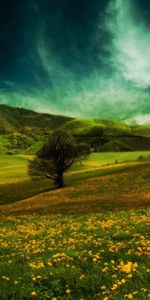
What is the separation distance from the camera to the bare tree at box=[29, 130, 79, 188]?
70.1m

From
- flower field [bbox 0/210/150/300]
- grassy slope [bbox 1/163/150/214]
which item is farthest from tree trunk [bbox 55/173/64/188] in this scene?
flower field [bbox 0/210/150/300]

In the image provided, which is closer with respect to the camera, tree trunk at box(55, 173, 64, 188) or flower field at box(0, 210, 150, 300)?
flower field at box(0, 210, 150, 300)

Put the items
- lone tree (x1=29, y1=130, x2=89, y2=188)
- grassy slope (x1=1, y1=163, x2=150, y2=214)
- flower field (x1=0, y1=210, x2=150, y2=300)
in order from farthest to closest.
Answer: lone tree (x1=29, y1=130, x2=89, y2=188), grassy slope (x1=1, y1=163, x2=150, y2=214), flower field (x1=0, y1=210, x2=150, y2=300)

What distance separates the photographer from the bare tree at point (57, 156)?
2761 inches

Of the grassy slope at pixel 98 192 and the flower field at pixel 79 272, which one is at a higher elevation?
the flower field at pixel 79 272

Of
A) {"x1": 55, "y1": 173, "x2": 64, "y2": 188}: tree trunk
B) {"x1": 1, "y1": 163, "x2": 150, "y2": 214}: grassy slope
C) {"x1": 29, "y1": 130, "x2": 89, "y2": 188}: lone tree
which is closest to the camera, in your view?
{"x1": 1, "y1": 163, "x2": 150, "y2": 214}: grassy slope

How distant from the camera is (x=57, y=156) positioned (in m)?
70.7

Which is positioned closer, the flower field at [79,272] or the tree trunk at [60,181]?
the flower field at [79,272]

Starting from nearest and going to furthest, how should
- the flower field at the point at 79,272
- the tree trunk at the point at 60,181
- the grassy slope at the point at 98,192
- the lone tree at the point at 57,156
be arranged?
the flower field at the point at 79,272 → the grassy slope at the point at 98,192 → the lone tree at the point at 57,156 → the tree trunk at the point at 60,181

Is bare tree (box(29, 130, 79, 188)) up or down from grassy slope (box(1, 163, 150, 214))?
up

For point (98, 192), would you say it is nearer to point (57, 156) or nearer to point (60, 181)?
point (60, 181)

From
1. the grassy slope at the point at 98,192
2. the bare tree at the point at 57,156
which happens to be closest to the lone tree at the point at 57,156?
the bare tree at the point at 57,156

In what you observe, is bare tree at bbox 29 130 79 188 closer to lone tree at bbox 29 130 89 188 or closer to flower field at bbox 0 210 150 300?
lone tree at bbox 29 130 89 188

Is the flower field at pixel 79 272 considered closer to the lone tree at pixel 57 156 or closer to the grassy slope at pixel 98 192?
the grassy slope at pixel 98 192
